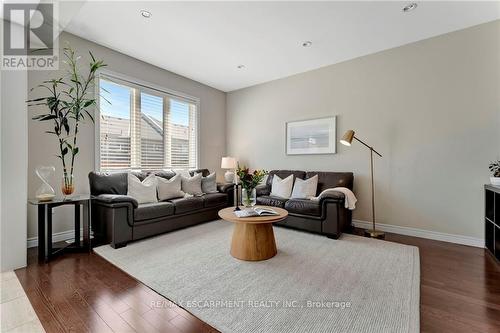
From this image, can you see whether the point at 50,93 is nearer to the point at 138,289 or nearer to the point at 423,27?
the point at 138,289

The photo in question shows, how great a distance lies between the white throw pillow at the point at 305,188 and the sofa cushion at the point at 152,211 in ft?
6.44

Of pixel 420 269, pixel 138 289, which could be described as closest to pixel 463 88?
pixel 420 269

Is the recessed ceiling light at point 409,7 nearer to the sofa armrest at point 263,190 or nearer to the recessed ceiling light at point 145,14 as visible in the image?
the recessed ceiling light at point 145,14

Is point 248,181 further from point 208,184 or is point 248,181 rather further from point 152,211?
point 208,184

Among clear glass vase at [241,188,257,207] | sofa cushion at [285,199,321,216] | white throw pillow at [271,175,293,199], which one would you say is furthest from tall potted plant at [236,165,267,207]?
white throw pillow at [271,175,293,199]

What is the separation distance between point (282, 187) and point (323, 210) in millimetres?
936

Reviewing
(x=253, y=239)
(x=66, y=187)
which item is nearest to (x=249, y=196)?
(x=253, y=239)

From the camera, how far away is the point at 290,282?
78.1 inches

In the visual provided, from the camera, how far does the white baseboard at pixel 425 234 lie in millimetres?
2920

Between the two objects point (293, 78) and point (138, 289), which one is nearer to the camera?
point (138, 289)

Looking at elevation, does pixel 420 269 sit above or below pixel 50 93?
below

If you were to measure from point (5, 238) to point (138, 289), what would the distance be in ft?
5.08

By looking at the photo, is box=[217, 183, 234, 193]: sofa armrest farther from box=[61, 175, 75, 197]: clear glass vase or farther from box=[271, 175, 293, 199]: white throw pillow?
box=[61, 175, 75, 197]: clear glass vase

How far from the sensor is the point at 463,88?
117 inches
